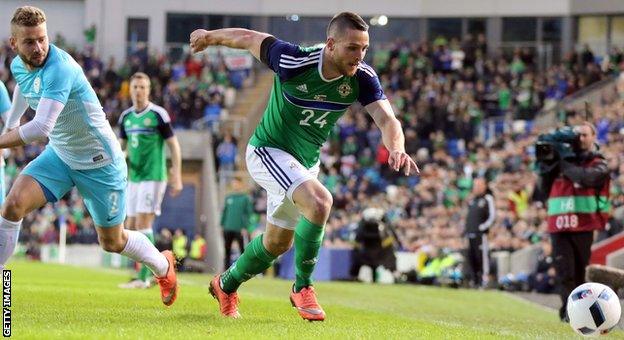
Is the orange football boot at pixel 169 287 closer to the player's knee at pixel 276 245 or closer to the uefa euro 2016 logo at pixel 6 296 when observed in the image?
the player's knee at pixel 276 245

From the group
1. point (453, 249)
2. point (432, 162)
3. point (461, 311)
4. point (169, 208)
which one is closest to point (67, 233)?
point (169, 208)

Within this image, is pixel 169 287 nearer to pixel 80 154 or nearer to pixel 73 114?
pixel 80 154

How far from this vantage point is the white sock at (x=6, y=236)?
9750mm

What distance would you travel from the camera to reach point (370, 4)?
46781 mm

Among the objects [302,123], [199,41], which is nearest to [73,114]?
[199,41]

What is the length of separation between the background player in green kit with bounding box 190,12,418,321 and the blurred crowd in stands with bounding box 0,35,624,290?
12781 mm

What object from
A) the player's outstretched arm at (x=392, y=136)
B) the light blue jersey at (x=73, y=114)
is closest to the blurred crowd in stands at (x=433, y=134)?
the player's outstretched arm at (x=392, y=136)

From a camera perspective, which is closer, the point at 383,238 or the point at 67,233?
the point at 383,238

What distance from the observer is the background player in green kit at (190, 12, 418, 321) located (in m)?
9.16

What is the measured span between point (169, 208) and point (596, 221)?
27182 millimetres

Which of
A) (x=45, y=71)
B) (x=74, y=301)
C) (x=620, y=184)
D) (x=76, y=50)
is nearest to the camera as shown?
(x=45, y=71)

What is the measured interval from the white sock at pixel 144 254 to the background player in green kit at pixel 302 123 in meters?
1.07

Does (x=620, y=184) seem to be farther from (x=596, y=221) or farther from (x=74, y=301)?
(x=74, y=301)

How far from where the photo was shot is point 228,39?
936 cm
